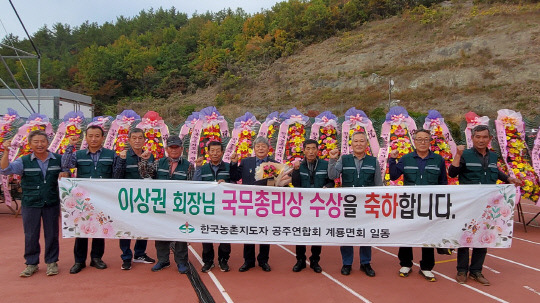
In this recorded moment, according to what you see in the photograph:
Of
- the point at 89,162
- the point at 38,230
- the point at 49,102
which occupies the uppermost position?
the point at 49,102

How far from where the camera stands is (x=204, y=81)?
53.2 meters

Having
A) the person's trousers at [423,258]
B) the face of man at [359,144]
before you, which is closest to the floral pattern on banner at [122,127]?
the face of man at [359,144]

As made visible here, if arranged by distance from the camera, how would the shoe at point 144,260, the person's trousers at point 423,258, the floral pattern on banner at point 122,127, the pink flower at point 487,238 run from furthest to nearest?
1. the floral pattern on banner at point 122,127
2. the shoe at point 144,260
3. the person's trousers at point 423,258
4. the pink flower at point 487,238

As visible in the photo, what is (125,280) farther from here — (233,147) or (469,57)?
(469,57)

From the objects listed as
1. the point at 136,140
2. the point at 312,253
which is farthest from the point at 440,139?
the point at 136,140

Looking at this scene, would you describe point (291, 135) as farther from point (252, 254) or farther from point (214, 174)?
point (252, 254)

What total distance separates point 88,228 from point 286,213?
2.31m

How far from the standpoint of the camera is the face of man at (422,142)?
4.39 meters

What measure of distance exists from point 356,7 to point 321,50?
40.0 feet

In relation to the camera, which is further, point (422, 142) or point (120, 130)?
point (120, 130)

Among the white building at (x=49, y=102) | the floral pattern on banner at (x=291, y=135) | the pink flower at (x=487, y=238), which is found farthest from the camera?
the white building at (x=49, y=102)

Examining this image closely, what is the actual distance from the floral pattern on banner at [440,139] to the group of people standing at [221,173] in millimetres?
3036

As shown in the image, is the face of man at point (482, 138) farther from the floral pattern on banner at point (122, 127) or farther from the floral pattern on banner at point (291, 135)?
the floral pattern on banner at point (122, 127)

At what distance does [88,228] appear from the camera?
14.6 feet
